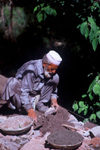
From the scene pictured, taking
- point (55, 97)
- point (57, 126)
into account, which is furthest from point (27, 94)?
point (57, 126)

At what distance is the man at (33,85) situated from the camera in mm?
5176

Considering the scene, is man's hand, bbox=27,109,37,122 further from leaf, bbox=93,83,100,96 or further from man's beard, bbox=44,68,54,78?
leaf, bbox=93,83,100,96

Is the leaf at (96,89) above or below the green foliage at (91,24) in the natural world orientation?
below

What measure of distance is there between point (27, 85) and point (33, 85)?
16cm

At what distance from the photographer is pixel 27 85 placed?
17.3 ft

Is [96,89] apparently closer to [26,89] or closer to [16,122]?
[26,89]

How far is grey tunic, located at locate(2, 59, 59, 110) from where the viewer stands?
5.23 meters

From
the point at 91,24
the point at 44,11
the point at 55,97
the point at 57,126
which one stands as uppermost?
the point at 44,11

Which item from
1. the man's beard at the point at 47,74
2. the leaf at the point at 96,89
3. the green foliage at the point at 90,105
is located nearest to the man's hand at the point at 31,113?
the man's beard at the point at 47,74

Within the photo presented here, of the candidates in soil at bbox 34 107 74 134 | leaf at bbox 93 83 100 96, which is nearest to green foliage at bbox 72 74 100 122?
leaf at bbox 93 83 100 96

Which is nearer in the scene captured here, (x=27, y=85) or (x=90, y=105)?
(x=27, y=85)

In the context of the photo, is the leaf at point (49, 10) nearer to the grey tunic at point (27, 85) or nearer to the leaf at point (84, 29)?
the leaf at point (84, 29)

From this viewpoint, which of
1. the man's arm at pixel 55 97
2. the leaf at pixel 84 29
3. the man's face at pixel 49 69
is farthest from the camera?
the man's arm at pixel 55 97

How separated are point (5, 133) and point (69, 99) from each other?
7.40 feet
